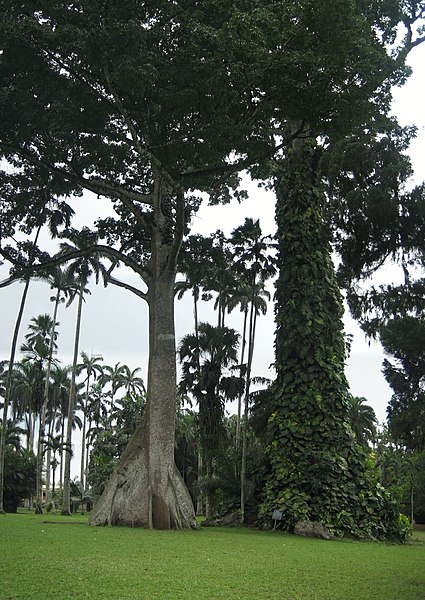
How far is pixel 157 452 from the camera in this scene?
1927 centimetres

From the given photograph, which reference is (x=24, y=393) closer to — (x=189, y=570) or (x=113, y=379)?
(x=113, y=379)

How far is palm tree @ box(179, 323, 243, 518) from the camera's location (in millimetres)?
27438

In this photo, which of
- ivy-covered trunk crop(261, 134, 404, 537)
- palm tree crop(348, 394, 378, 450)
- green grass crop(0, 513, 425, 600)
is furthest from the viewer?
palm tree crop(348, 394, 378, 450)

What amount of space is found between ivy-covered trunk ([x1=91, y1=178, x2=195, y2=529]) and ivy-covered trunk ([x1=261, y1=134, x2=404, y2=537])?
387 centimetres

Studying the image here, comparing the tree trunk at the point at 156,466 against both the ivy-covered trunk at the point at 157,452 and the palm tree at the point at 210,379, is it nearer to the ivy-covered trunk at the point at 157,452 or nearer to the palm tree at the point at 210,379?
the ivy-covered trunk at the point at 157,452

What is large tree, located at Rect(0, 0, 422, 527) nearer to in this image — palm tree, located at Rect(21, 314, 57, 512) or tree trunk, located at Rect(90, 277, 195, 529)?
tree trunk, located at Rect(90, 277, 195, 529)

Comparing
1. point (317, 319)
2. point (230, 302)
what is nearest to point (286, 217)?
point (317, 319)

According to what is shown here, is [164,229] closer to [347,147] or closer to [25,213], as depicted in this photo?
[25,213]

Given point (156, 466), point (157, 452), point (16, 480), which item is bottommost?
point (16, 480)

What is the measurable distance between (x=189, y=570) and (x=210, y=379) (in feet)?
61.1

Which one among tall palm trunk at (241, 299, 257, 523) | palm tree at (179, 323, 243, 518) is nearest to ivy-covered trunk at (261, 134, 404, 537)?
tall palm trunk at (241, 299, 257, 523)

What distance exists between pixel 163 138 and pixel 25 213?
6.84 meters

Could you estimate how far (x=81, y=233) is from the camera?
75.0ft

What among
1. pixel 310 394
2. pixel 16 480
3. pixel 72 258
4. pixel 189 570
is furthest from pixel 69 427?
pixel 189 570
